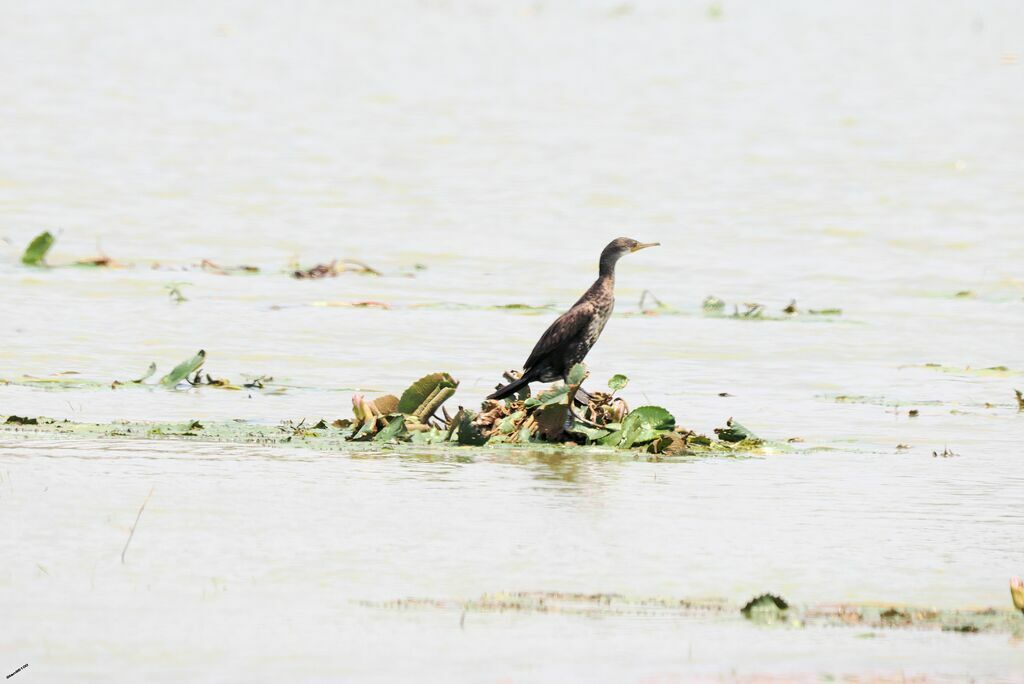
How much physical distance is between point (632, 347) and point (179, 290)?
4071 millimetres

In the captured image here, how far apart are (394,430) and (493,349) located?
4.00 metres

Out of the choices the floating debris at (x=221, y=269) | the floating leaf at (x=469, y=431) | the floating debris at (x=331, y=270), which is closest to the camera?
the floating leaf at (x=469, y=431)

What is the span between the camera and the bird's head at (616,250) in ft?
36.2

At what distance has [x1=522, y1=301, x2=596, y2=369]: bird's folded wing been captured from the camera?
33.4 ft

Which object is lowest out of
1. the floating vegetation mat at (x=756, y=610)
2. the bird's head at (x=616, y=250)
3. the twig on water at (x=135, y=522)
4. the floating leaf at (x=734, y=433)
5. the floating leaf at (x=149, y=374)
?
the floating vegetation mat at (x=756, y=610)

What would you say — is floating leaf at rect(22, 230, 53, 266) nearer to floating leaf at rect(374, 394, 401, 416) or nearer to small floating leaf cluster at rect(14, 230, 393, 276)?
small floating leaf cluster at rect(14, 230, 393, 276)

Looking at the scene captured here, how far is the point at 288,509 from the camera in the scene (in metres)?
7.68

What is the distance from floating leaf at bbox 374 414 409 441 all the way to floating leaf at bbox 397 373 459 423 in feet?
0.46

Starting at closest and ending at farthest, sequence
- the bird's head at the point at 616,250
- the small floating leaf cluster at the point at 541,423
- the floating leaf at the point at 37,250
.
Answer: the small floating leaf cluster at the point at 541,423, the bird's head at the point at 616,250, the floating leaf at the point at 37,250

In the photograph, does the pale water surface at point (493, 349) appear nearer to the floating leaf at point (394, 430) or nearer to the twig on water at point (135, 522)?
the twig on water at point (135, 522)

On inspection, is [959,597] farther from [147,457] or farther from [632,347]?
[632,347]

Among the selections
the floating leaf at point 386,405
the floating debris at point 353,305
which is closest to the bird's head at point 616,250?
the floating leaf at point 386,405

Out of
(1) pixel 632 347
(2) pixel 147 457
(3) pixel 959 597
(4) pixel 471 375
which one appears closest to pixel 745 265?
(1) pixel 632 347

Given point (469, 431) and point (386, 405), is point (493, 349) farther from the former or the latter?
point (469, 431)
